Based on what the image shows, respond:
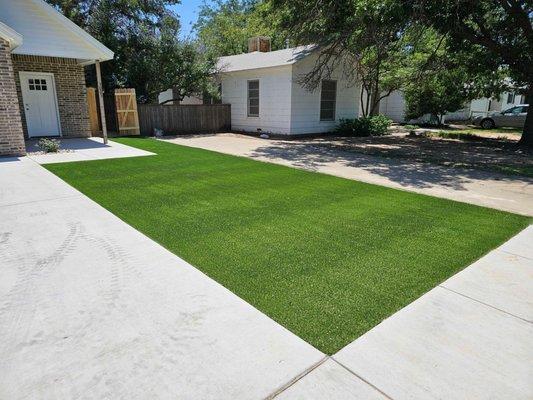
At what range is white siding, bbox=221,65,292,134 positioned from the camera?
1561 cm

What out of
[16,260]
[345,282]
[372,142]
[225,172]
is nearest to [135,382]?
[345,282]

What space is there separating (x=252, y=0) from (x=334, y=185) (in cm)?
3816

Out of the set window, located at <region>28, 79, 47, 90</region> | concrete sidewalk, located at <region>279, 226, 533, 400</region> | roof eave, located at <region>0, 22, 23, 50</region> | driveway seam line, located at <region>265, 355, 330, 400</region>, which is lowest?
concrete sidewalk, located at <region>279, 226, 533, 400</region>

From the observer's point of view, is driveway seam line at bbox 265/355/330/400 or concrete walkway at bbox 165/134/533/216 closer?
driveway seam line at bbox 265/355/330/400

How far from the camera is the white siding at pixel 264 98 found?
1561cm

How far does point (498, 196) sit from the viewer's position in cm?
686

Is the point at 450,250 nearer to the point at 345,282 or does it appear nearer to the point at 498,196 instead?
the point at 345,282

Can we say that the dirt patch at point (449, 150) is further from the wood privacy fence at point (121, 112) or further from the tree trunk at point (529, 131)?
the wood privacy fence at point (121, 112)

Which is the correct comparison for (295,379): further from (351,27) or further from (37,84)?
(37,84)

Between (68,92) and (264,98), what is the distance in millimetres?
7748

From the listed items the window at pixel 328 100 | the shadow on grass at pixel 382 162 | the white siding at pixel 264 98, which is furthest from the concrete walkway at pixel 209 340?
the window at pixel 328 100

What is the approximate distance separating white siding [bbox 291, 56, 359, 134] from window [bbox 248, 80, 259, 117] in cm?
227

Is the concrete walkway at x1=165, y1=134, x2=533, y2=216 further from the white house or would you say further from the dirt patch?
the white house

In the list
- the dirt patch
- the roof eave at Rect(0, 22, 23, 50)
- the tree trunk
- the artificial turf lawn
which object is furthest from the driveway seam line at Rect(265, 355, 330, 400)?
the tree trunk
